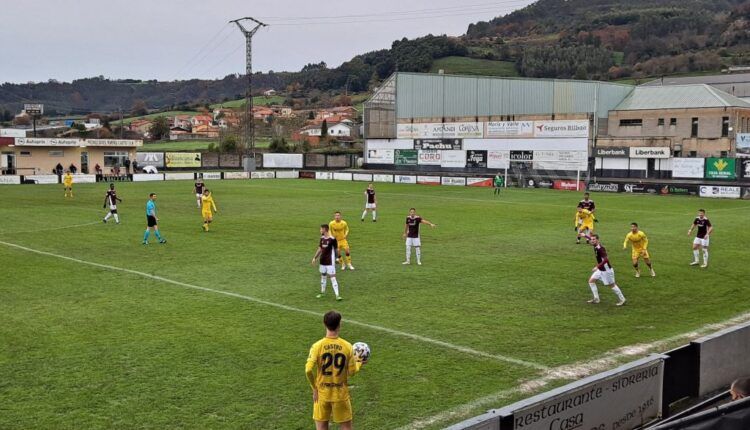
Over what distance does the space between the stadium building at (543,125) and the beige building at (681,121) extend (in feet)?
0.34

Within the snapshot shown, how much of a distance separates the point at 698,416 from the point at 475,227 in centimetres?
2766

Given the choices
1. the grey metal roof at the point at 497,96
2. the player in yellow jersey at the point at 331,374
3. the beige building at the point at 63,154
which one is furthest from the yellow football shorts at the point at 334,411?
the grey metal roof at the point at 497,96

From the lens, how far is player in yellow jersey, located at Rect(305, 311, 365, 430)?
8227 mm

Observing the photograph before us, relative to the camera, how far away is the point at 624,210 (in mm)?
43219

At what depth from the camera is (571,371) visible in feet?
40.1

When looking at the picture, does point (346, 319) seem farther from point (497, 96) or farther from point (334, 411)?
point (497, 96)

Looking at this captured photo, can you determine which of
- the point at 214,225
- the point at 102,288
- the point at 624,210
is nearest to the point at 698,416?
the point at 102,288

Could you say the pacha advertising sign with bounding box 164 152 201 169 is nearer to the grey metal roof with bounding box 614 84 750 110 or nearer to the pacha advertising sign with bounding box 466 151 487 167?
the pacha advertising sign with bounding box 466 151 487 167

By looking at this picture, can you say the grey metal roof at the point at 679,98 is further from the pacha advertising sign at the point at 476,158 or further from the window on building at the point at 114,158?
the window on building at the point at 114,158

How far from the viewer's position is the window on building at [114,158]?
267 feet

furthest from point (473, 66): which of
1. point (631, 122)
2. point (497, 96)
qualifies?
point (631, 122)

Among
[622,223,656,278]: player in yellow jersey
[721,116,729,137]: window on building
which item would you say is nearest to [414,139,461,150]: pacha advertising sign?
[721,116,729,137]: window on building

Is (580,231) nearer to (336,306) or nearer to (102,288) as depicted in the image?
(336,306)

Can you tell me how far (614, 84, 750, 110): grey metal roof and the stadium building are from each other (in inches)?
4.3
